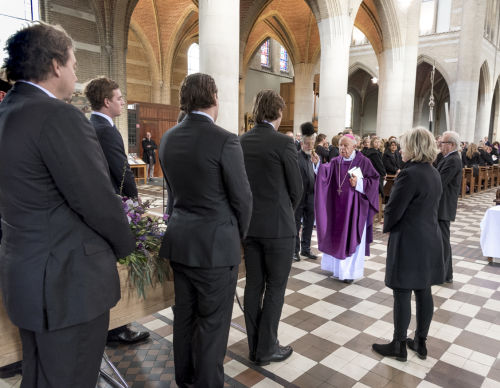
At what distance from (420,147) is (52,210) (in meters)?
2.53

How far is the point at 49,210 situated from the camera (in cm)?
135

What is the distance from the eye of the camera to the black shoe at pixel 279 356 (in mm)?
2914

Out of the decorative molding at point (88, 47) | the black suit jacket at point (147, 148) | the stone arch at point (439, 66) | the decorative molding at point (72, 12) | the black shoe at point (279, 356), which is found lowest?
the black shoe at point (279, 356)

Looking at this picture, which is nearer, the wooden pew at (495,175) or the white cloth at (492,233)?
the white cloth at (492,233)

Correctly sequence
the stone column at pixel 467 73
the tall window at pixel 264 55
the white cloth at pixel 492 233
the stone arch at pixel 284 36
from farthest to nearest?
1. the tall window at pixel 264 55
2. the stone column at pixel 467 73
3. the stone arch at pixel 284 36
4. the white cloth at pixel 492 233

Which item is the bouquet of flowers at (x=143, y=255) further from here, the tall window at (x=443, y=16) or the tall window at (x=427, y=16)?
the tall window at (x=427, y=16)

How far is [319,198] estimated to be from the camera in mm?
4938

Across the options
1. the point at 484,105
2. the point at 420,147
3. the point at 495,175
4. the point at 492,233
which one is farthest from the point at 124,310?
the point at 484,105

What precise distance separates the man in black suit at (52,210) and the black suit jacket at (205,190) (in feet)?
2.13

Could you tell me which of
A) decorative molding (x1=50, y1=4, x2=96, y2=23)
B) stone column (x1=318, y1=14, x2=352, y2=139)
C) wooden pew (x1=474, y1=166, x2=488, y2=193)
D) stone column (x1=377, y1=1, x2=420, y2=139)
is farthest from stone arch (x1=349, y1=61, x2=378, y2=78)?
decorative molding (x1=50, y1=4, x2=96, y2=23)

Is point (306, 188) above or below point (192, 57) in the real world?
below

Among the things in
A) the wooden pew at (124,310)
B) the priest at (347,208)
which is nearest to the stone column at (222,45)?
the priest at (347,208)

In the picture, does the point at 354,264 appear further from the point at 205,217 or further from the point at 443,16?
the point at 443,16

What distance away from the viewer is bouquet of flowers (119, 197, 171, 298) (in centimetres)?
209
